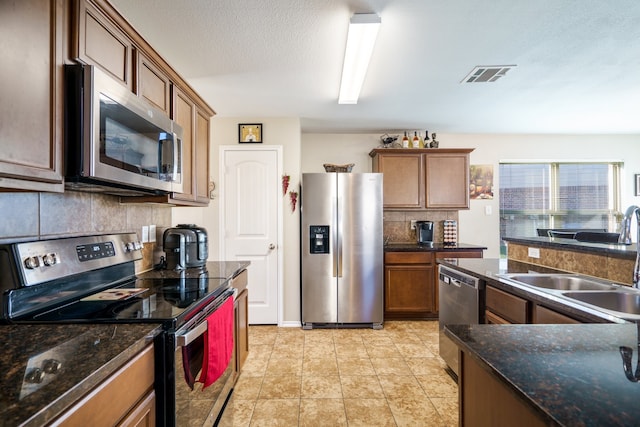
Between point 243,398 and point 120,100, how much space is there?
1947 millimetres

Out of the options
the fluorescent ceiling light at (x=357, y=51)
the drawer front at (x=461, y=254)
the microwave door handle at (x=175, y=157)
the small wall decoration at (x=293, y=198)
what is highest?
the fluorescent ceiling light at (x=357, y=51)

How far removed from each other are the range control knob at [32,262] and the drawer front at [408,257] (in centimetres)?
305

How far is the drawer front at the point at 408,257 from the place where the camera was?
11.8ft

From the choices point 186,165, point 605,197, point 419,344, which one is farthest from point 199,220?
point 605,197

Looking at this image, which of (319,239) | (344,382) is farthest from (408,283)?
(344,382)

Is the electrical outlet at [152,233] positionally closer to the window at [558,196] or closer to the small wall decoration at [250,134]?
the small wall decoration at [250,134]

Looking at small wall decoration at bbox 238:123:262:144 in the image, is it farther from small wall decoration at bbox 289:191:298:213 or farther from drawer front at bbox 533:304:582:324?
drawer front at bbox 533:304:582:324

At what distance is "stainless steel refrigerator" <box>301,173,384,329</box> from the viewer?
11.1ft

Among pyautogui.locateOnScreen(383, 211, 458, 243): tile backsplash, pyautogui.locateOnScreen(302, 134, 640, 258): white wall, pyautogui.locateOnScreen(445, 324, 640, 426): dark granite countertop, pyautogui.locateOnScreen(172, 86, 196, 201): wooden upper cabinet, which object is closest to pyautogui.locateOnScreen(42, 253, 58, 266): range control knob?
pyautogui.locateOnScreen(172, 86, 196, 201): wooden upper cabinet

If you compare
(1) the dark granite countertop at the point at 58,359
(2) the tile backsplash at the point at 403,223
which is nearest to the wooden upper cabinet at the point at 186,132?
(1) the dark granite countertop at the point at 58,359

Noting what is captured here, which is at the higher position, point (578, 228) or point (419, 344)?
point (578, 228)

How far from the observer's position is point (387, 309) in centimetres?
359

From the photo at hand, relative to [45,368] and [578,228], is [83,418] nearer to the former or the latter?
[45,368]

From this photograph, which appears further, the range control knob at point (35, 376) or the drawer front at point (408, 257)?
the drawer front at point (408, 257)
